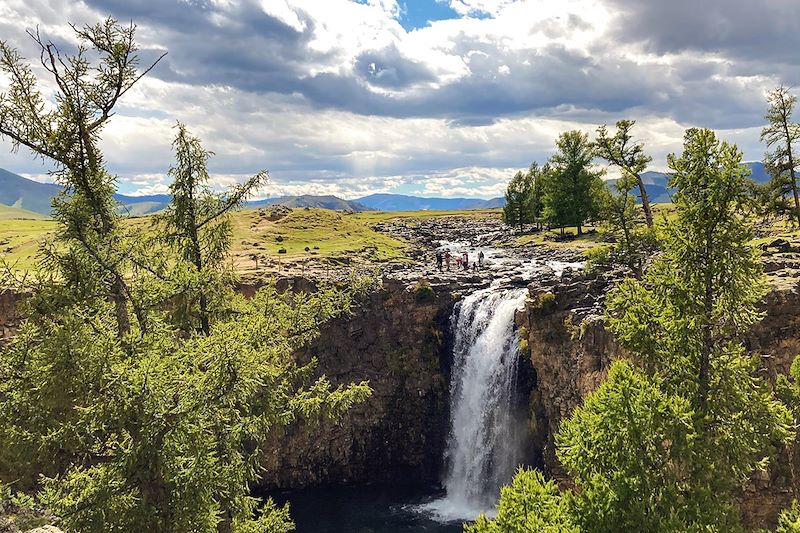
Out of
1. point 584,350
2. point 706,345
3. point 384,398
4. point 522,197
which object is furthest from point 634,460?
point 522,197

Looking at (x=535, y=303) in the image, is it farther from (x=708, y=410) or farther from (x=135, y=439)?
(x=135, y=439)

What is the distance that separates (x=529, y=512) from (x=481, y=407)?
25.1 meters

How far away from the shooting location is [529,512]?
14352 millimetres

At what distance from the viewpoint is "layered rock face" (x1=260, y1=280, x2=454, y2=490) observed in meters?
43.5

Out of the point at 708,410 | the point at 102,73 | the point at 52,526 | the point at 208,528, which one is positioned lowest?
the point at 52,526

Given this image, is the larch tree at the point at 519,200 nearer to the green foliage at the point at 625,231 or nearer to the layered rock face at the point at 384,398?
the layered rock face at the point at 384,398

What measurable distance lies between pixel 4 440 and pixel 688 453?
17.4 meters

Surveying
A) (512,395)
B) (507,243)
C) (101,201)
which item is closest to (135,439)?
(101,201)

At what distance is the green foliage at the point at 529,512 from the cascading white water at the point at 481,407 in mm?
21916

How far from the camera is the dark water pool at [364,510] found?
35.2 metres

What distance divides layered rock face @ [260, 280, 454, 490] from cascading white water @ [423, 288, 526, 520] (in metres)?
2.56

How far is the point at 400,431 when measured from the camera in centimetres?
4491

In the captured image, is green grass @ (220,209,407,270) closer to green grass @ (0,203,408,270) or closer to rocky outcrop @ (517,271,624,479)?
green grass @ (0,203,408,270)

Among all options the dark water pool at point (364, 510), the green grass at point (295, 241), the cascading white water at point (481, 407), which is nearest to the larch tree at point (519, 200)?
the green grass at point (295, 241)
